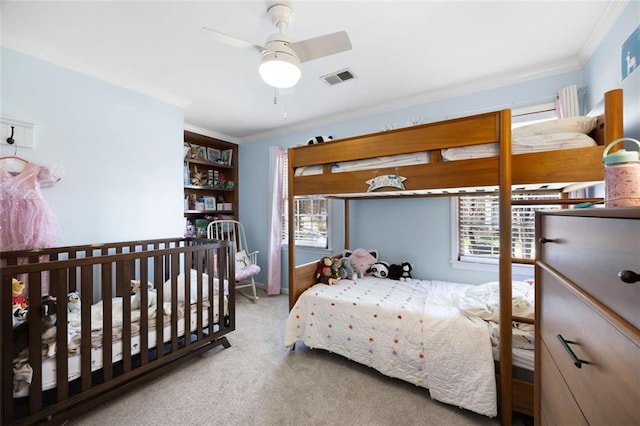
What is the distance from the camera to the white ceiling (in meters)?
1.59

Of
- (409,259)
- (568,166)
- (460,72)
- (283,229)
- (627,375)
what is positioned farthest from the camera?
(283,229)

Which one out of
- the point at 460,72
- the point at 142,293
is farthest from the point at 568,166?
the point at 142,293

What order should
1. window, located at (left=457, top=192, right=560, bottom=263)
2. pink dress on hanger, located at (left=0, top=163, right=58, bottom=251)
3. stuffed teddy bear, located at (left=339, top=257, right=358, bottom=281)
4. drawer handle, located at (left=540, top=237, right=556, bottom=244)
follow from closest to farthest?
drawer handle, located at (left=540, top=237, right=556, bottom=244) → pink dress on hanger, located at (left=0, top=163, right=58, bottom=251) → window, located at (left=457, top=192, right=560, bottom=263) → stuffed teddy bear, located at (left=339, top=257, right=358, bottom=281)

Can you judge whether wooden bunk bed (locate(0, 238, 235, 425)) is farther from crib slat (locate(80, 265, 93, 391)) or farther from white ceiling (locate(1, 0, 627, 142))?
white ceiling (locate(1, 0, 627, 142))

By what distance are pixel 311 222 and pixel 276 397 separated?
2.27 meters

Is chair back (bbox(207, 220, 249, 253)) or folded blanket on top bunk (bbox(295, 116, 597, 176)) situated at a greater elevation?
folded blanket on top bunk (bbox(295, 116, 597, 176))

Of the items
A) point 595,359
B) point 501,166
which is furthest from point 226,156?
point 595,359

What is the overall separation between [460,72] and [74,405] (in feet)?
11.8

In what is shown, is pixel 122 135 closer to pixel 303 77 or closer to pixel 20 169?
pixel 20 169

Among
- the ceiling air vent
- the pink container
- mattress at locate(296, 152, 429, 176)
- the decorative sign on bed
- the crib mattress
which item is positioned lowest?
the crib mattress

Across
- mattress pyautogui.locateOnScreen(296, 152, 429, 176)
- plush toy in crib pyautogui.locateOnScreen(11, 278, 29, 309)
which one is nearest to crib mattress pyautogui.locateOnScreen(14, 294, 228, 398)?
plush toy in crib pyautogui.locateOnScreen(11, 278, 29, 309)

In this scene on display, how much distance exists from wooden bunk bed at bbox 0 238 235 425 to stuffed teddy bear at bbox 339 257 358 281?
1.08 metres

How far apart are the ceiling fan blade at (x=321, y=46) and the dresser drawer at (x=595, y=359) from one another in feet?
4.72

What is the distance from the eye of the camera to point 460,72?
7.57 feet
